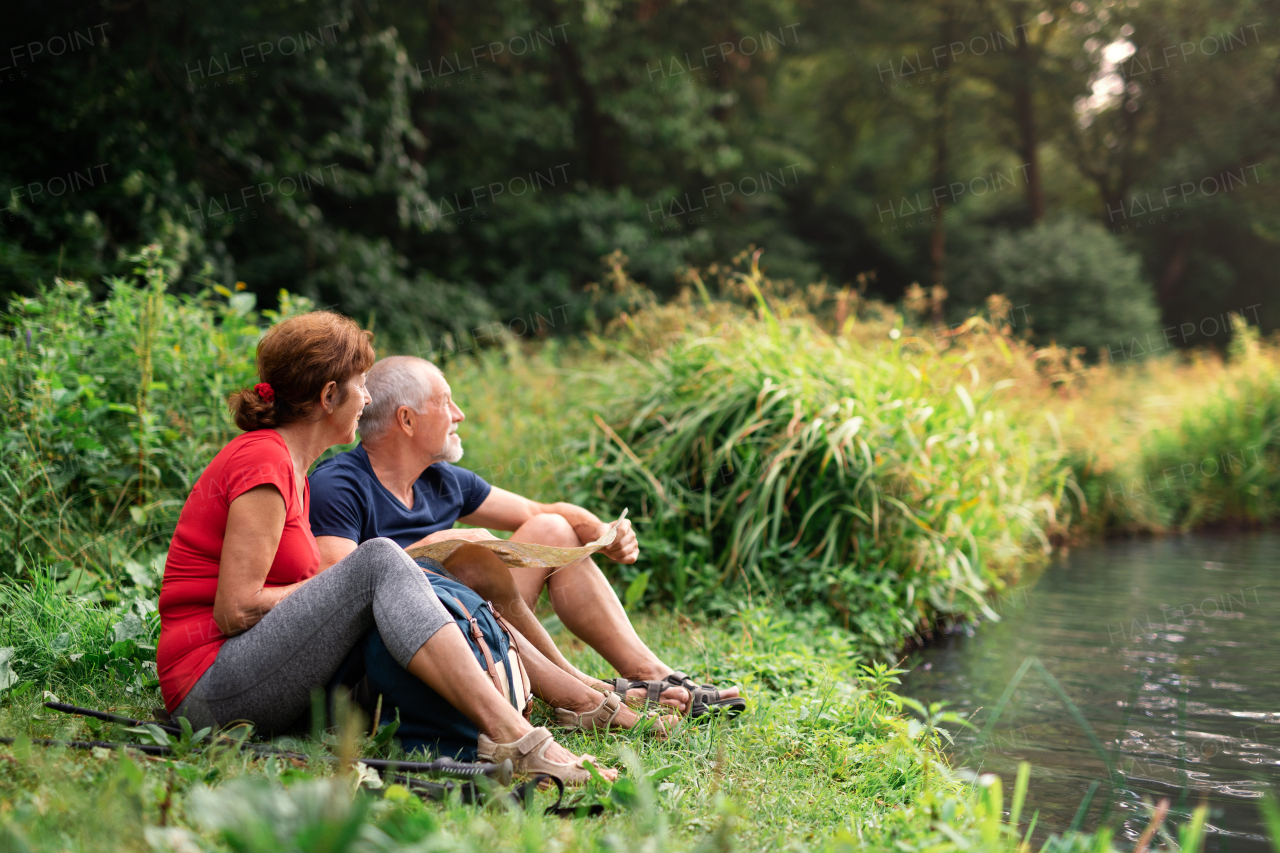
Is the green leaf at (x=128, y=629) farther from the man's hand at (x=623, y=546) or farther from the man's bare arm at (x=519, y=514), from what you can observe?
the man's hand at (x=623, y=546)

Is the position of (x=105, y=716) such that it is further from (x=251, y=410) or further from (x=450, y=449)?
(x=450, y=449)

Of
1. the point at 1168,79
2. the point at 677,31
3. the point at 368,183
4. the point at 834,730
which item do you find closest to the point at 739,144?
the point at 677,31

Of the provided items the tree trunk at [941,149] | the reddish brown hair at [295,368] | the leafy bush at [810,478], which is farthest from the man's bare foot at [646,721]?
the tree trunk at [941,149]

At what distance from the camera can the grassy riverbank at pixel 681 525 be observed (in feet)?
6.18

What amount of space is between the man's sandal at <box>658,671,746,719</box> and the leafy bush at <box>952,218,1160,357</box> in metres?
15.8

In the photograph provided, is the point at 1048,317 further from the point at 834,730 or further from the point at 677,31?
the point at 834,730

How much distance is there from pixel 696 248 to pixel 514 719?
521 inches

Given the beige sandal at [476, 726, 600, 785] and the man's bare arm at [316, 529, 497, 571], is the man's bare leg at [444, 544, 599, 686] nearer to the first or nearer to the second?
the man's bare arm at [316, 529, 497, 571]

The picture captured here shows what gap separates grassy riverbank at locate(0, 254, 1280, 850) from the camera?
1885 millimetres

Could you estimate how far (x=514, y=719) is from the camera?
2172 millimetres

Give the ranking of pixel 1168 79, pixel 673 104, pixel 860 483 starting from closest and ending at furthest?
pixel 860 483
pixel 673 104
pixel 1168 79

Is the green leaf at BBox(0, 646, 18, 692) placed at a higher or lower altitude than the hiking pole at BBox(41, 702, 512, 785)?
higher

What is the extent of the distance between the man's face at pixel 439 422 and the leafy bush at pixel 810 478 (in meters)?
1.83

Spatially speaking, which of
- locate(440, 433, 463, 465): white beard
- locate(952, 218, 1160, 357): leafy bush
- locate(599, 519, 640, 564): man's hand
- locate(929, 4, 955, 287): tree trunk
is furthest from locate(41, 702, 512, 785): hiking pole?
locate(929, 4, 955, 287): tree trunk
